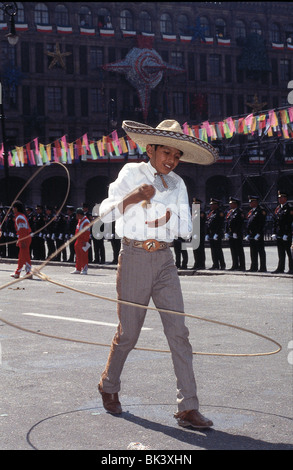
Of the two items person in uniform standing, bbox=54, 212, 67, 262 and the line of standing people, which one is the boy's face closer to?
the line of standing people

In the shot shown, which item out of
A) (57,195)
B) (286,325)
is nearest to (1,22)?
(57,195)

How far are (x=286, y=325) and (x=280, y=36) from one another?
66.9m

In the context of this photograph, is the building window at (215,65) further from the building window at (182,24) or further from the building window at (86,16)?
the building window at (86,16)

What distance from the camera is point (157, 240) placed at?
5355mm

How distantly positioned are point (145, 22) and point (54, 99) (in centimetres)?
1056

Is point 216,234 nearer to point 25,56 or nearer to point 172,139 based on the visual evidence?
point 172,139

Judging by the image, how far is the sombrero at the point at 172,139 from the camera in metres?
5.29

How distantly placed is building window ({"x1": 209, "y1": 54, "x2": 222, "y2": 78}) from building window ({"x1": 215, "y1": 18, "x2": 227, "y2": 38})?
2.10 metres

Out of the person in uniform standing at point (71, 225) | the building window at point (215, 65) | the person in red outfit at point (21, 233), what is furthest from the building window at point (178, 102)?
the person in red outfit at point (21, 233)

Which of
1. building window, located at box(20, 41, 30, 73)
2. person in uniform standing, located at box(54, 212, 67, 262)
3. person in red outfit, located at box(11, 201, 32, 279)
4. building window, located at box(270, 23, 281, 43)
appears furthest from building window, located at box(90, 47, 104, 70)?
person in red outfit, located at box(11, 201, 32, 279)

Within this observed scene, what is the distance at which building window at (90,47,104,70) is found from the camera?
65.3 metres

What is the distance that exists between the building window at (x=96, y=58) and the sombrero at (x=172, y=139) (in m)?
61.2

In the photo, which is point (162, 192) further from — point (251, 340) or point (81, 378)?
point (251, 340)

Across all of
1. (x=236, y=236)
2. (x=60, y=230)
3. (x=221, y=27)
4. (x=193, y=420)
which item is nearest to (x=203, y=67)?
(x=221, y=27)
